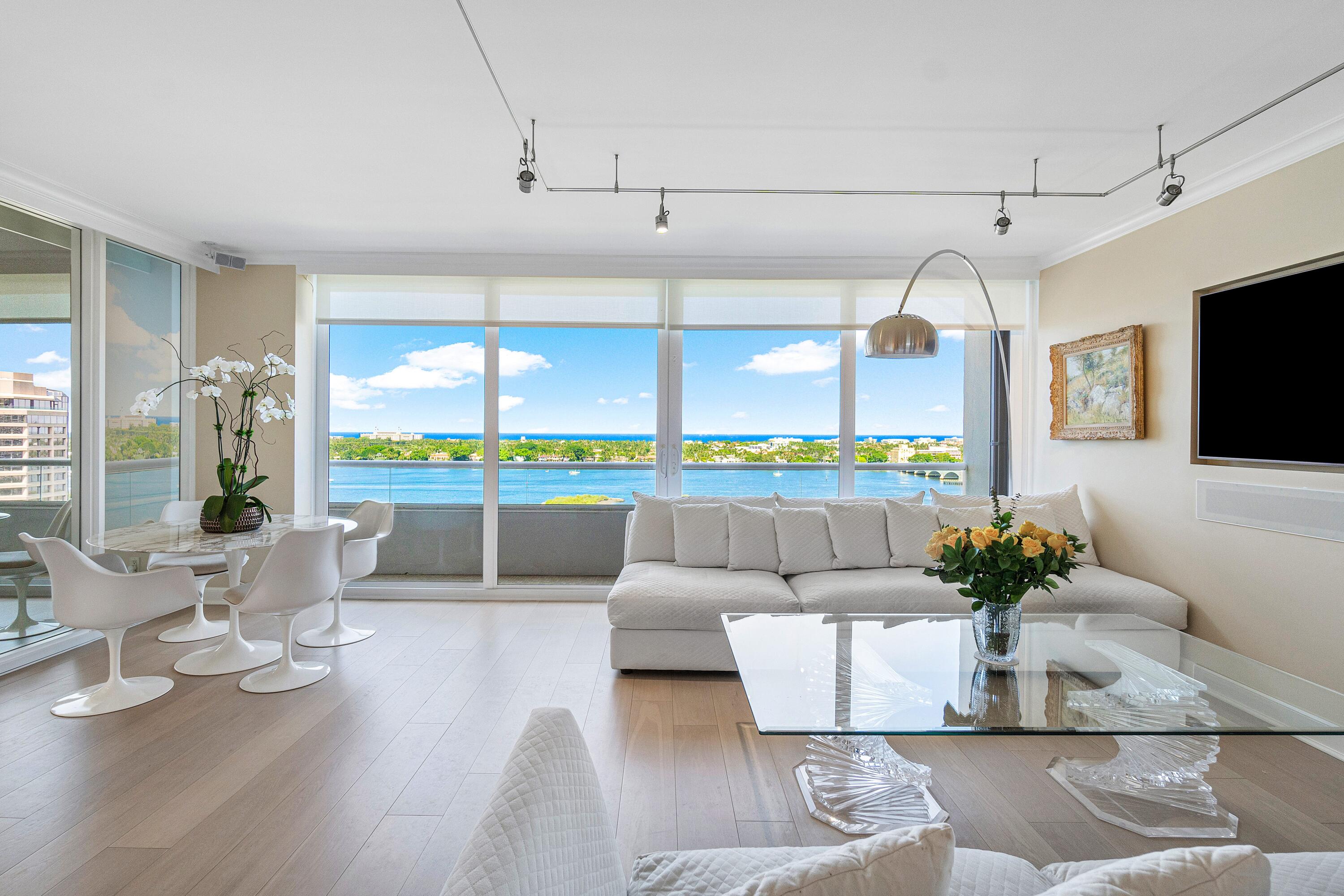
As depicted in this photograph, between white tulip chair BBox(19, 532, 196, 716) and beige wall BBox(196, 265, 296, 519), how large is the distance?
5.90 ft

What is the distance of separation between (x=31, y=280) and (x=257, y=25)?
2507mm

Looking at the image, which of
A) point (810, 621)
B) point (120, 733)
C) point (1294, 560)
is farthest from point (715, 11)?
point (120, 733)

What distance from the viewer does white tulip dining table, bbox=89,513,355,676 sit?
2.99 meters

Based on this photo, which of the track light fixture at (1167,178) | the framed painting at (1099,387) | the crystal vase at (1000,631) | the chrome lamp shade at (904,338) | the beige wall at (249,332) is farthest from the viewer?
the beige wall at (249,332)

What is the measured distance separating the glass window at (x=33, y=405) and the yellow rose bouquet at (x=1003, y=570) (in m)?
4.41

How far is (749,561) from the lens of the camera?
13.3 feet

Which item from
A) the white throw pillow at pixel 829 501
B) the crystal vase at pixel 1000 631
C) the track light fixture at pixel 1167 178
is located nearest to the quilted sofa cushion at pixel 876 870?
the crystal vase at pixel 1000 631

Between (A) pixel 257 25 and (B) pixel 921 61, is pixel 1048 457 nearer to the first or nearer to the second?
(B) pixel 921 61

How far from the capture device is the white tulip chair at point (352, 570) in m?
3.84

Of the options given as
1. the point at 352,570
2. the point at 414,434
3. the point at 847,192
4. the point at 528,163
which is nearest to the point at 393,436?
the point at 414,434

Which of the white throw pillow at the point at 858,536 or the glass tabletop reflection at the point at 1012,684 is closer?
the glass tabletop reflection at the point at 1012,684

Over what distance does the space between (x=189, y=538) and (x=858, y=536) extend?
11.6 ft

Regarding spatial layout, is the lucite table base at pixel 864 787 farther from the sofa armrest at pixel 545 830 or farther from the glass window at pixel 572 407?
the glass window at pixel 572 407

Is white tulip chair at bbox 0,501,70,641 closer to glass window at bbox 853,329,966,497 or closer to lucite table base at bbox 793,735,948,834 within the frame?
lucite table base at bbox 793,735,948,834
